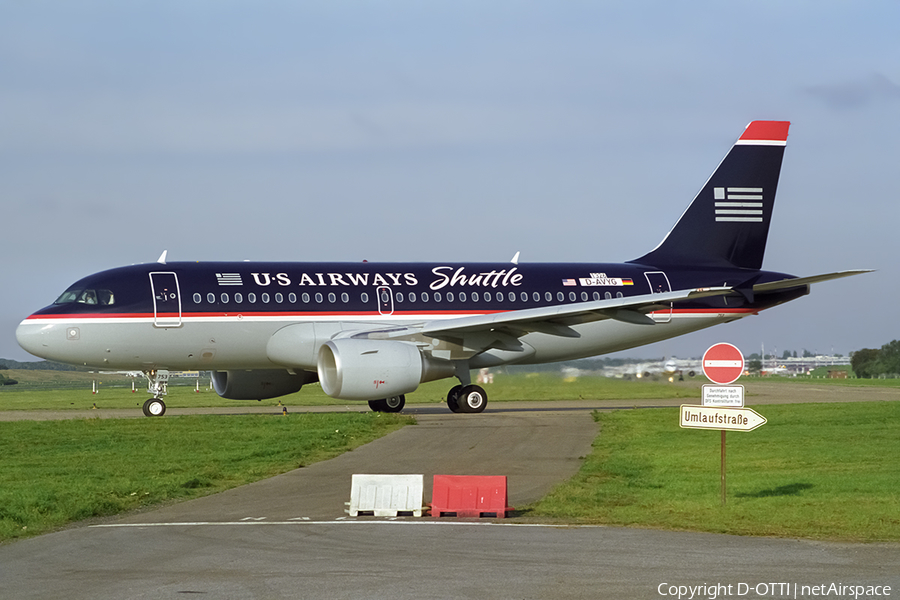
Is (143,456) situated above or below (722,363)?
below

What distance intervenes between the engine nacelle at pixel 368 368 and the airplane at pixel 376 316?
0.04m

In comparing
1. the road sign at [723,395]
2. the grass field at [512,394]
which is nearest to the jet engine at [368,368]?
the grass field at [512,394]

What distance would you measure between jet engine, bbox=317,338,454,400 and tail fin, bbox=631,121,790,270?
409 inches

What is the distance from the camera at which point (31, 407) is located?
35281mm

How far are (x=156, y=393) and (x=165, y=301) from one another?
121 inches

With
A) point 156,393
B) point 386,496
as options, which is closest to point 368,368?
point 156,393

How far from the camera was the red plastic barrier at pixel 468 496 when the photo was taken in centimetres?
1205

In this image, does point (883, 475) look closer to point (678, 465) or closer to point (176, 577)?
point (678, 465)

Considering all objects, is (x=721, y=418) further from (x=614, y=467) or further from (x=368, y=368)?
(x=368, y=368)

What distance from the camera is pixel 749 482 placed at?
14570 millimetres

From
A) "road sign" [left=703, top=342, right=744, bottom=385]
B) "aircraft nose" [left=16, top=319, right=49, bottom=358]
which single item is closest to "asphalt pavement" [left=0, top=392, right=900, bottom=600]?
"road sign" [left=703, top=342, right=744, bottom=385]

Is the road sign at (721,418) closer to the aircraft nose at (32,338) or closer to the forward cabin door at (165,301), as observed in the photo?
the forward cabin door at (165,301)

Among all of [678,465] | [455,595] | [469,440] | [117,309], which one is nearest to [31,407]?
[117,309]

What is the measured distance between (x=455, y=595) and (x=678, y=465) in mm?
9512
